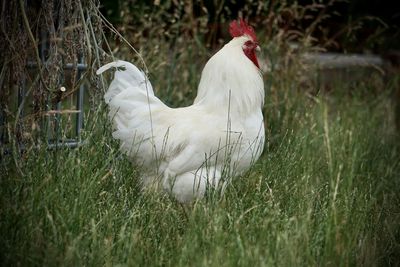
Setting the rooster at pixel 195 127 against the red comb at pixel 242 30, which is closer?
the rooster at pixel 195 127

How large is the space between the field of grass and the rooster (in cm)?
Result: 10

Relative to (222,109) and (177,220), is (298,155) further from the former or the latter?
(177,220)

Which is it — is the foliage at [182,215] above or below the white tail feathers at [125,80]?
below

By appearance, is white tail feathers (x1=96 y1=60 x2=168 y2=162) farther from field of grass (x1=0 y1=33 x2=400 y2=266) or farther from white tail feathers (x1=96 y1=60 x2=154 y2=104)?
field of grass (x1=0 y1=33 x2=400 y2=266)

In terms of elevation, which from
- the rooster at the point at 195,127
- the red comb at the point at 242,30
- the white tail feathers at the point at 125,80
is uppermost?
the red comb at the point at 242,30

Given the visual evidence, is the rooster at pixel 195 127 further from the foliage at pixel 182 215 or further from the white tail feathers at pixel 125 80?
the foliage at pixel 182 215

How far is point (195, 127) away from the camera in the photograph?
349 cm

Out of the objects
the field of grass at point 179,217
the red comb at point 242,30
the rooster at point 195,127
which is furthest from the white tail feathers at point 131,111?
the red comb at point 242,30

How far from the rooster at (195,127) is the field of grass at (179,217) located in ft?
0.32

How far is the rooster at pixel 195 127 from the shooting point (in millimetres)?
3443

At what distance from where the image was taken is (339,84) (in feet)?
21.5

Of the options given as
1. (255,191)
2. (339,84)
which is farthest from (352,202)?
(339,84)

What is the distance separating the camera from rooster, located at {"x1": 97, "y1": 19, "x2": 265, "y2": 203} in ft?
11.3

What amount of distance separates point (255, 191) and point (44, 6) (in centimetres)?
131
